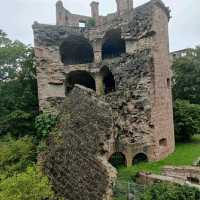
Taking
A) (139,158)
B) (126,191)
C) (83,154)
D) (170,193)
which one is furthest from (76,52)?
(170,193)

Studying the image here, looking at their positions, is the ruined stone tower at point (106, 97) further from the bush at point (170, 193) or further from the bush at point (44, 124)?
the bush at point (170, 193)

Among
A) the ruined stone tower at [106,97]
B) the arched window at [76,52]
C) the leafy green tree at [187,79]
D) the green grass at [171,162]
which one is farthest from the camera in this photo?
the leafy green tree at [187,79]

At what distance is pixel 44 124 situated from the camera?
21.0 meters

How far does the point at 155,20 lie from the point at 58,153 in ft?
40.4

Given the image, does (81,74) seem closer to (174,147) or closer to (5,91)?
(5,91)

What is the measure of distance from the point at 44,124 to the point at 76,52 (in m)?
11.7

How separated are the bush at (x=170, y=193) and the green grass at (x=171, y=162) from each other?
16.9 ft

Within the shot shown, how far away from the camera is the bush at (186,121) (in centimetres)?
2405

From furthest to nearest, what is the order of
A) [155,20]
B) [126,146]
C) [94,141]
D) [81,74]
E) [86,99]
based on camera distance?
[81,74] < [155,20] < [126,146] < [86,99] < [94,141]

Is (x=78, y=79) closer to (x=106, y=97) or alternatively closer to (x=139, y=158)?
(x=106, y=97)

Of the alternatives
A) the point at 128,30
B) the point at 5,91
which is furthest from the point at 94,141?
the point at 5,91

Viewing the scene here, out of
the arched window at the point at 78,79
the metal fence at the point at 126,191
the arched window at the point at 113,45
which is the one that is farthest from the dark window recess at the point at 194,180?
the arched window at the point at 78,79

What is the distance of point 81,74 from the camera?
28141 millimetres

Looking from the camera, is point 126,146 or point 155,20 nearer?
point 126,146
